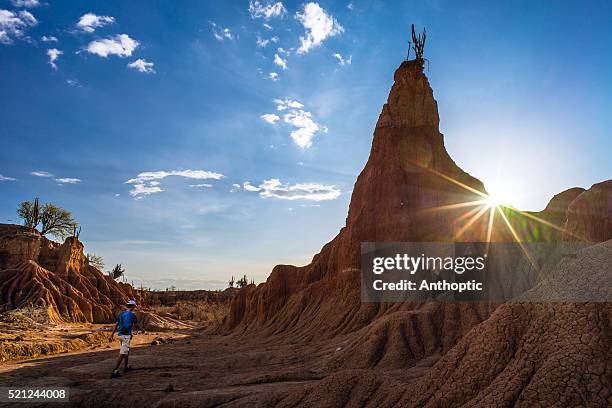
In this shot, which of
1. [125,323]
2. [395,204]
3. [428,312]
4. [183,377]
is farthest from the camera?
[395,204]

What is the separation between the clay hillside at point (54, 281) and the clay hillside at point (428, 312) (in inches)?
599

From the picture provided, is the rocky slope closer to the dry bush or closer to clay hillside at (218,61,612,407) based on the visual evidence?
clay hillside at (218,61,612,407)

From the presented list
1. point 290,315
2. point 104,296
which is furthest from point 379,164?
point 104,296

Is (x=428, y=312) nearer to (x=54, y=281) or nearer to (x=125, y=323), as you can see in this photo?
(x=125, y=323)

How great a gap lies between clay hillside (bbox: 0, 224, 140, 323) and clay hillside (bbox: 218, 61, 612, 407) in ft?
49.9

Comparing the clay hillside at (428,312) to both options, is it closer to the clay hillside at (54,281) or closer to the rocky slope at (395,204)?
the rocky slope at (395,204)

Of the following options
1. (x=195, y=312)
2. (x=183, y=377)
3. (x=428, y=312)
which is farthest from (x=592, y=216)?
(x=195, y=312)

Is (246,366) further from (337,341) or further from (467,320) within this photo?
(467,320)

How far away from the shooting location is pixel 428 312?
1414cm

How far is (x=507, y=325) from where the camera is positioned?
665 centimetres

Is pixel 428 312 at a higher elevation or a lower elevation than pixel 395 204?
lower

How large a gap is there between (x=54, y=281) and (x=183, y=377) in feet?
112

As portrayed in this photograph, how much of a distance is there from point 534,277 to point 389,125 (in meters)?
15.3

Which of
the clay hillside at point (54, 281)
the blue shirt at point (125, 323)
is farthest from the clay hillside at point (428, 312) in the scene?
the clay hillside at point (54, 281)
